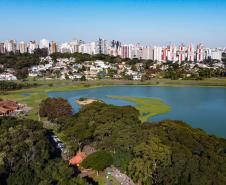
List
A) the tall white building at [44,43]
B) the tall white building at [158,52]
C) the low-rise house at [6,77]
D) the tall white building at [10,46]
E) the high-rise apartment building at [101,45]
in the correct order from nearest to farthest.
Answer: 1. the low-rise house at [6,77]
2. the tall white building at [158,52]
3. the tall white building at [10,46]
4. the high-rise apartment building at [101,45]
5. the tall white building at [44,43]

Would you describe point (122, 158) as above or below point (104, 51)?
below

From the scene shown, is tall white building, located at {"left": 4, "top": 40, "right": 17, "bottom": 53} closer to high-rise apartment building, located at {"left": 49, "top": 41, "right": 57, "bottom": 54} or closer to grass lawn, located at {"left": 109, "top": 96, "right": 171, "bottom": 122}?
high-rise apartment building, located at {"left": 49, "top": 41, "right": 57, "bottom": 54}

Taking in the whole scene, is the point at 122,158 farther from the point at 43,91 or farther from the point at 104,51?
the point at 104,51

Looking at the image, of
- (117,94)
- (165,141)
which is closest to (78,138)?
(165,141)

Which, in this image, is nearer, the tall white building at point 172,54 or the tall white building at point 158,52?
the tall white building at point 158,52

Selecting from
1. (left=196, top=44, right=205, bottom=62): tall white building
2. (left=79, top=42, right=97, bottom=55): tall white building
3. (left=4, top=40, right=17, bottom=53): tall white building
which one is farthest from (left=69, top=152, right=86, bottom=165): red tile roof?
(left=196, top=44, right=205, bottom=62): tall white building

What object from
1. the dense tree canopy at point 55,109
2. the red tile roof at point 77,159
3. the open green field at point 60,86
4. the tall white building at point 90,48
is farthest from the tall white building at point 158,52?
the red tile roof at point 77,159

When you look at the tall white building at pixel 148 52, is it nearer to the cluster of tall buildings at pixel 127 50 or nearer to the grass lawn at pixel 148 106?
the cluster of tall buildings at pixel 127 50

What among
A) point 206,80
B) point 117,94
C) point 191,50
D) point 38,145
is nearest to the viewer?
point 38,145
